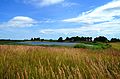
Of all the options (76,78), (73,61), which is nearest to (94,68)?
(76,78)

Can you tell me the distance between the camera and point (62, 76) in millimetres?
3148

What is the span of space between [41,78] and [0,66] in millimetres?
2115

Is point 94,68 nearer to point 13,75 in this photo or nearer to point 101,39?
point 13,75

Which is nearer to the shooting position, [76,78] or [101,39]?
[76,78]

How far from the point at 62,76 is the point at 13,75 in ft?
4.55

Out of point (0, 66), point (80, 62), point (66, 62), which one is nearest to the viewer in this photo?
point (0, 66)

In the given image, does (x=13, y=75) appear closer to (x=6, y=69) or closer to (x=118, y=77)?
(x=6, y=69)

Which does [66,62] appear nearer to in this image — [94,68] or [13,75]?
[13,75]

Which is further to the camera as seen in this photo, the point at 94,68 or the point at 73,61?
the point at 73,61

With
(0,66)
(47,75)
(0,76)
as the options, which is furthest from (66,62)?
(47,75)

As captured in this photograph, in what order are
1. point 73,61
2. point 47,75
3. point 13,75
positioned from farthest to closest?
point 73,61, point 13,75, point 47,75

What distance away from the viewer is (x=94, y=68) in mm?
3410

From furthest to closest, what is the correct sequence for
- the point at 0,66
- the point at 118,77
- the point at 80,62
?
the point at 80,62 → the point at 0,66 → the point at 118,77

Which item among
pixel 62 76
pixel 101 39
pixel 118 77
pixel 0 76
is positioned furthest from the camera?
pixel 101 39
